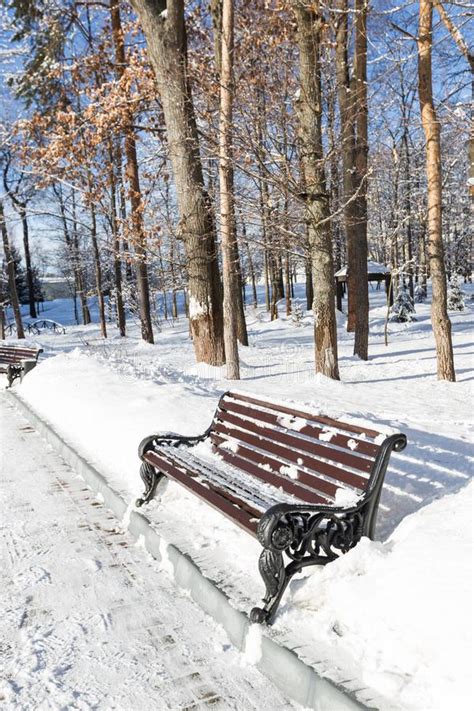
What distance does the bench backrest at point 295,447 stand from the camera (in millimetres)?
3387

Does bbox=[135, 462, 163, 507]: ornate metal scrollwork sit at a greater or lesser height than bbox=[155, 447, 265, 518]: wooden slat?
lesser

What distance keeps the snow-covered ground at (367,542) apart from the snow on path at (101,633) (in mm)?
270

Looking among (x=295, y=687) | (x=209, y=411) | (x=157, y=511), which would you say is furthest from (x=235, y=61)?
(x=295, y=687)

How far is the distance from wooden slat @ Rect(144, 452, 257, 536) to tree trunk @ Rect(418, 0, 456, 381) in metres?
8.74

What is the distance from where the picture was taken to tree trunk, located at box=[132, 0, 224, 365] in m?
10.5

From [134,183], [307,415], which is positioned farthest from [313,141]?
[134,183]

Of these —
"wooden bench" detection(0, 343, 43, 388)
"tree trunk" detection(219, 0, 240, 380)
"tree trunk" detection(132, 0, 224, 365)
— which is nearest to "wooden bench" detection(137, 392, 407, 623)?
"tree trunk" detection(219, 0, 240, 380)

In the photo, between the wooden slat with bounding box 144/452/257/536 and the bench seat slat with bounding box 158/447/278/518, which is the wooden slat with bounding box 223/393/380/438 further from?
the wooden slat with bounding box 144/452/257/536

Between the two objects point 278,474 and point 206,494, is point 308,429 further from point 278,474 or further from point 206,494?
point 206,494

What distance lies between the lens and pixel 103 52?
14.4 meters

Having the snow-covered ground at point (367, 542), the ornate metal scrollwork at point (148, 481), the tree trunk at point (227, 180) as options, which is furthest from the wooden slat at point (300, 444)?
the tree trunk at point (227, 180)

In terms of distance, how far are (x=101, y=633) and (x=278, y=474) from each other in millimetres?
1454

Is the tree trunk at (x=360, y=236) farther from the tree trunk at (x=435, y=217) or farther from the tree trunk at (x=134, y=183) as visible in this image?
the tree trunk at (x=134, y=183)

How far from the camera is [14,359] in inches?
497
